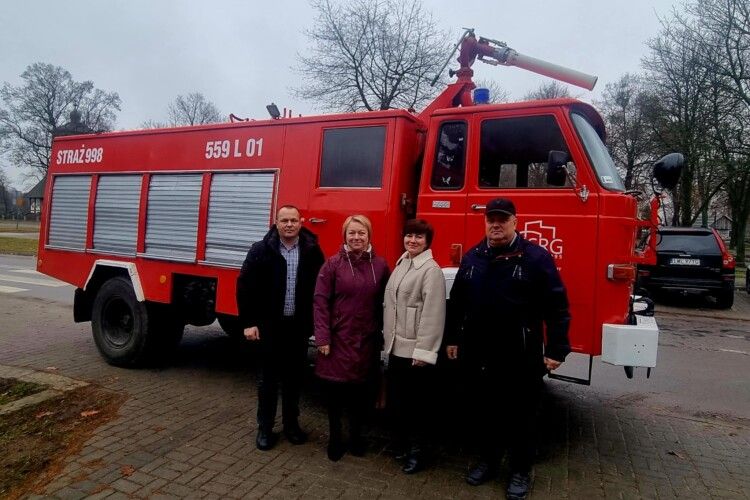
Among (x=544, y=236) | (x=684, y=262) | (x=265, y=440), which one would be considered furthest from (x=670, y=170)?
(x=684, y=262)

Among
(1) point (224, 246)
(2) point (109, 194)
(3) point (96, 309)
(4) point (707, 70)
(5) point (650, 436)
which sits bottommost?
(5) point (650, 436)

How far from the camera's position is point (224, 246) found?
5.01 metres

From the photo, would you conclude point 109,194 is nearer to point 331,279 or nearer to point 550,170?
point 331,279

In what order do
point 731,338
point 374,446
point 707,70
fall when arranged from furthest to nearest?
1. point 707,70
2. point 731,338
3. point 374,446

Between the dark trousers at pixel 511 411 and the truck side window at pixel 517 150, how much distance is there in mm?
1478

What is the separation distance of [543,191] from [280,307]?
2220 mm

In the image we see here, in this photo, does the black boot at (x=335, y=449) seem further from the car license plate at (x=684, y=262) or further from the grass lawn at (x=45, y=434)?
the car license plate at (x=684, y=262)

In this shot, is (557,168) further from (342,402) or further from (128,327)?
(128,327)

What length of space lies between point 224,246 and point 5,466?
2423mm

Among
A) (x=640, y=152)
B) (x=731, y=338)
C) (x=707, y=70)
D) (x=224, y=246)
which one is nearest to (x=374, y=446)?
(x=224, y=246)

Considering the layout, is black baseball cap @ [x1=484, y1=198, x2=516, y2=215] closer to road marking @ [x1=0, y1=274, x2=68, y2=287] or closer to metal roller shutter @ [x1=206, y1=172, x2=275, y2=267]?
metal roller shutter @ [x1=206, y1=172, x2=275, y2=267]

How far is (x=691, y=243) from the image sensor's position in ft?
38.4

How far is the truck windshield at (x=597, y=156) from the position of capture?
3.77 meters

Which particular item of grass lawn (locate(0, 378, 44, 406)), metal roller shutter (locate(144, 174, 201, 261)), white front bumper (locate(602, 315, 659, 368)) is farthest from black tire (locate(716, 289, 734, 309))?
grass lawn (locate(0, 378, 44, 406))
